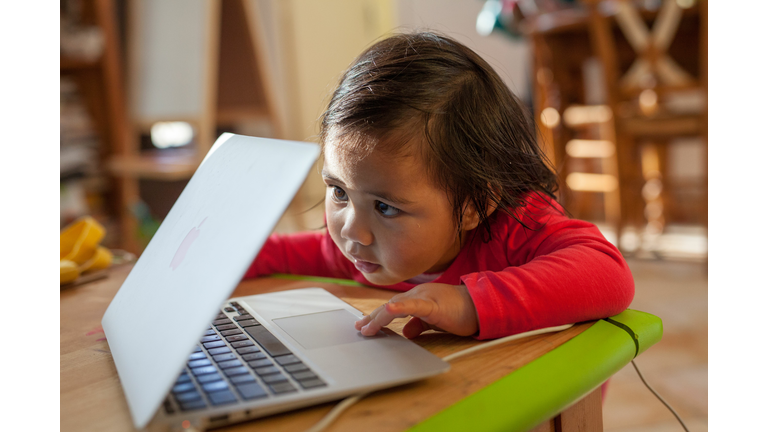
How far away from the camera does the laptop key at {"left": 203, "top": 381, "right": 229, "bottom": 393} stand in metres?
0.38

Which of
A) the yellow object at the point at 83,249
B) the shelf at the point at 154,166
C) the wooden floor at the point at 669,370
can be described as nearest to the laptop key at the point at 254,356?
the yellow object at the point at 83,249

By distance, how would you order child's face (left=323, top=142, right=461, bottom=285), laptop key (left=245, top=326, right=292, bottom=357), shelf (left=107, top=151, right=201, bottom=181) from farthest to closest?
shelf (left=107, top=151, right=201, bottom=181) → child's face (left=323, top=142, right=461, bottom=285) → laptop key (left=245, top=326, right=292, bottom=357)

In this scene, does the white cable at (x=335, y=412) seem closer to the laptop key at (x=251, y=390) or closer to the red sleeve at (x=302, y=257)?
the laptop key at (x=251, y=390)

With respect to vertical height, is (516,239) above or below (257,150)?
below

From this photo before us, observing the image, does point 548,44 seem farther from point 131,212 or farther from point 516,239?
point 516,239

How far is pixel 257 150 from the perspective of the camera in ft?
1.49

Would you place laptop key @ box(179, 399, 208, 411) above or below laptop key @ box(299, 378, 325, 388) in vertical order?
below

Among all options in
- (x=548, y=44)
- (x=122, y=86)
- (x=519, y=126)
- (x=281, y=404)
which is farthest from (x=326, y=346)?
(x=548, y=44)

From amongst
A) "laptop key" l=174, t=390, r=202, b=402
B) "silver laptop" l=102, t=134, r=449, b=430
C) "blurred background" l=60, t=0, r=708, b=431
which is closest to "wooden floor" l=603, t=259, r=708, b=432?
"blurred background" l=60, t=0, r=708, b=431

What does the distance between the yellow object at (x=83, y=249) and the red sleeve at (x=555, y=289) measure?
598 mm

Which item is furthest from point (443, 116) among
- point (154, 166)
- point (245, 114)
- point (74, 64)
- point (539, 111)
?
point (539, 111)

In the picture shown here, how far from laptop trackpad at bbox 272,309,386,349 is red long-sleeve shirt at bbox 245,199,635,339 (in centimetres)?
11

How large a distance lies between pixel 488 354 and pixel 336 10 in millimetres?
3781

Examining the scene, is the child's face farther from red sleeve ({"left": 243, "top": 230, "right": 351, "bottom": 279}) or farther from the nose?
red sleeve ({"left": 243, "top": 230, "right": 351, "bottom": 279})
